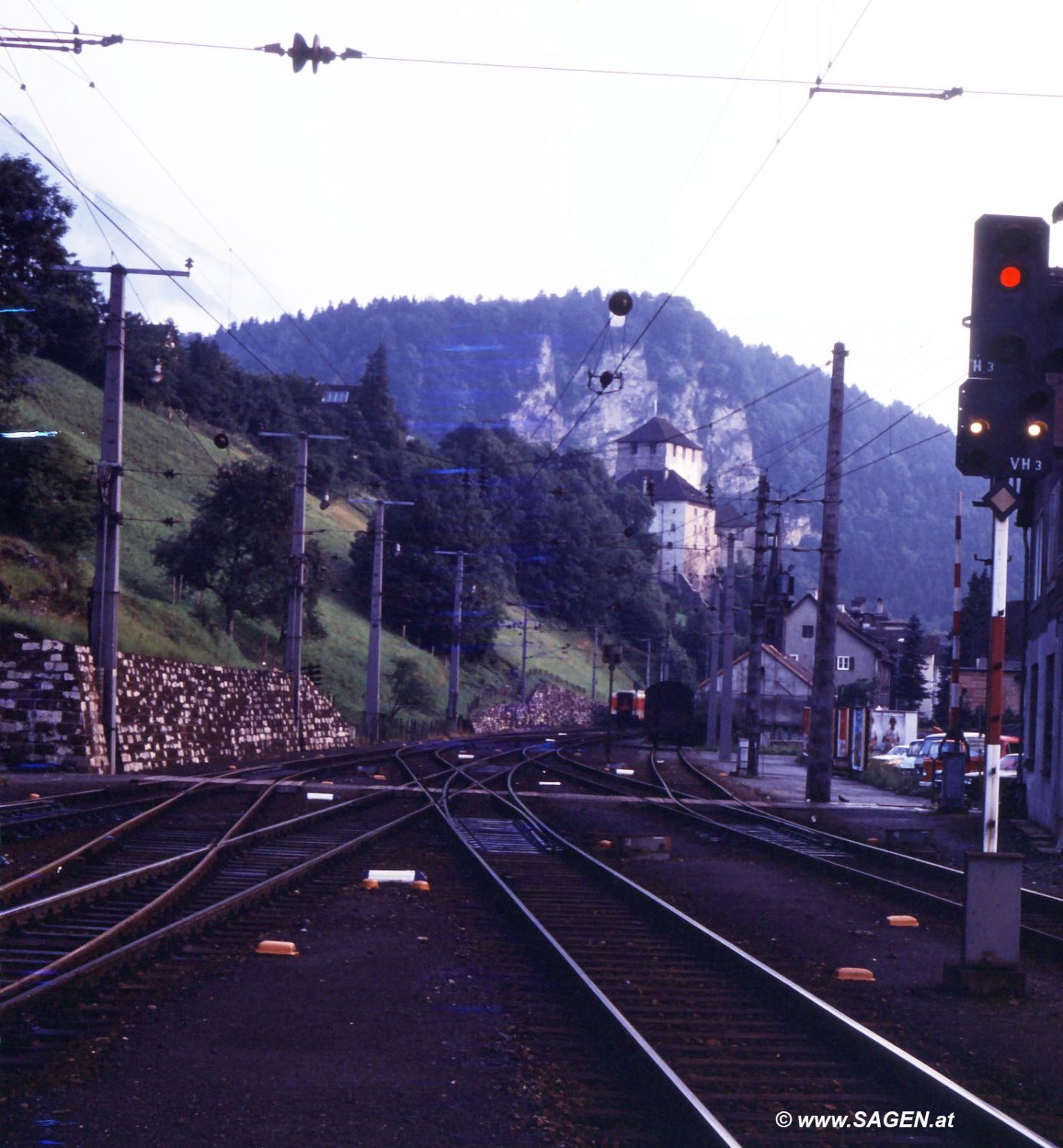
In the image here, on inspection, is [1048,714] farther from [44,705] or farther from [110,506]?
[44,705]

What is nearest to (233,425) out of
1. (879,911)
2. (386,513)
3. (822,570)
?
(386,513)

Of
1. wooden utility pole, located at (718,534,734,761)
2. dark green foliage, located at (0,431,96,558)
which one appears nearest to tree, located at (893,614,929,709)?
wooden utility pole, located at (718,534,734,761)

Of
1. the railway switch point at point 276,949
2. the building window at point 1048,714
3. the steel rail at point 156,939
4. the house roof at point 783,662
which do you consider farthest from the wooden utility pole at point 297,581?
the house roof at point 783,662

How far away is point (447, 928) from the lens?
38.0ft

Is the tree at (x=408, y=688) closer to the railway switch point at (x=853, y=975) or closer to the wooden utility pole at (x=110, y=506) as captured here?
the wooden utility pole at (x=110, y=506)

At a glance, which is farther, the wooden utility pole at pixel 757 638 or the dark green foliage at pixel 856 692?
the dark green foliage at pixel 856 692

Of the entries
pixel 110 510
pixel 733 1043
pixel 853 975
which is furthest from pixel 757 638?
pixel 733 1043

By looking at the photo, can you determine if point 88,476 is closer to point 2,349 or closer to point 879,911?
point 2,349

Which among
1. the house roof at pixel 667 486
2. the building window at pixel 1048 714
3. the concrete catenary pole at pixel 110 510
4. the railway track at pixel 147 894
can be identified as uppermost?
the house roof at pixel 667 486

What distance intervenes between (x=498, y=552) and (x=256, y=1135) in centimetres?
9449

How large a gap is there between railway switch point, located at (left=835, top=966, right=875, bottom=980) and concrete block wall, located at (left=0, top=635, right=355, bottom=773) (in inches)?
910

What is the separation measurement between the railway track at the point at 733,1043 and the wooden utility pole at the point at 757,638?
24.8 metres

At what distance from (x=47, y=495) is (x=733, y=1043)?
134ft

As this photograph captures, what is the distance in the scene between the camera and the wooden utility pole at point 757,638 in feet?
123
